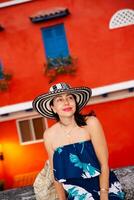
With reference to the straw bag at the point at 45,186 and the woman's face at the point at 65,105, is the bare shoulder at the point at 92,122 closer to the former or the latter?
the woman's face at the point at 65,105

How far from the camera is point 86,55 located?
1087 centimetres

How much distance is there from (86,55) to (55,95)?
831 cm

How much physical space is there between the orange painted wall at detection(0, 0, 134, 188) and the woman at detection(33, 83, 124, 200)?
26.8 feet

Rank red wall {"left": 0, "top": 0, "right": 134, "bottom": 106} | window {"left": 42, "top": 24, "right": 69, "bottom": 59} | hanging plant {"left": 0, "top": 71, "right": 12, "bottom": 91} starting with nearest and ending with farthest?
red wall {"left": 0, "top": 0, "right": 134, "bottom": 106} → window {"left": 42, "top": 24, "right": 69, "bottom": 59} → hanging plant {"left": 0, "top": 71, "right": 12, "bottom": 91}

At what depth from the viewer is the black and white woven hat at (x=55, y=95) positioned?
268 cm

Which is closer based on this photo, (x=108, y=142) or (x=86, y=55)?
(x=86, y=55)

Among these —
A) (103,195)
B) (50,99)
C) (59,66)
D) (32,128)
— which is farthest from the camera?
(32,128)

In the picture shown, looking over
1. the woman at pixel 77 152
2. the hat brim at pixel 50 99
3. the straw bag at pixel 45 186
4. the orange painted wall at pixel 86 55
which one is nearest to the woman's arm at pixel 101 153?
the woman at pixel 77 152

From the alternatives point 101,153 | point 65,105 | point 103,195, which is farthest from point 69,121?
point 103,195

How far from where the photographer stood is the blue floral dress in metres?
2.56

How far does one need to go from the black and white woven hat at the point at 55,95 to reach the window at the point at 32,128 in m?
8.47

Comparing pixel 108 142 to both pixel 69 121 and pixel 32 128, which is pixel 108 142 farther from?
pixel 69 121

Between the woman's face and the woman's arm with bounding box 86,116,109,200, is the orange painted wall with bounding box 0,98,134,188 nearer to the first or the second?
the woman's face

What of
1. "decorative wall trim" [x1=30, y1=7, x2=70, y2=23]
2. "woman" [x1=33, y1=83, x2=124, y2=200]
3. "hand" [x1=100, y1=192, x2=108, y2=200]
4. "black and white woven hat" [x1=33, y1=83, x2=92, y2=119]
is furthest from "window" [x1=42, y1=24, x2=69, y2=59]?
"hand" [x1=100, y1=192, x2=108, y2=200]
